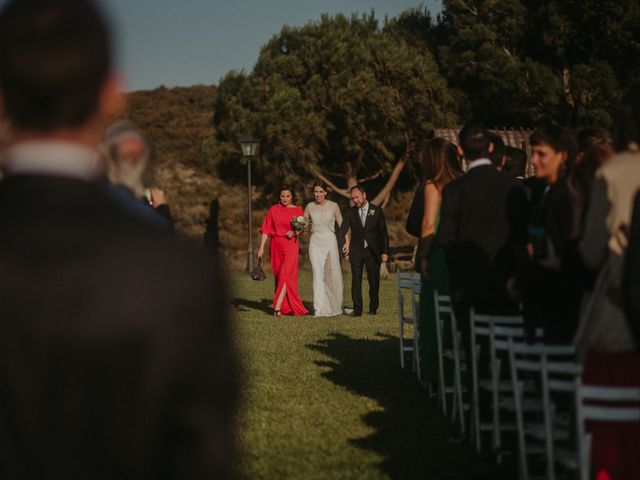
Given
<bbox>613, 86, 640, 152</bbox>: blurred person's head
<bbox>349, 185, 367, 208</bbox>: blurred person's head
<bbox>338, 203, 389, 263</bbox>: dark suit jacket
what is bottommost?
<bbox>338, 203, 389, 263</bbox>: dark suit jacket

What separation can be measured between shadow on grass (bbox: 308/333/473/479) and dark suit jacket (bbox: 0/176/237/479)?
5.48 meters

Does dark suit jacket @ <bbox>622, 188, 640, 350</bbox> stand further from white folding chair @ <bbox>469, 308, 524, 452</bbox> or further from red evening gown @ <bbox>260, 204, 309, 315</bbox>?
red evening gown @ <bbox>260, 204, 309, 315</bbox>

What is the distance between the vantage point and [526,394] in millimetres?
7816

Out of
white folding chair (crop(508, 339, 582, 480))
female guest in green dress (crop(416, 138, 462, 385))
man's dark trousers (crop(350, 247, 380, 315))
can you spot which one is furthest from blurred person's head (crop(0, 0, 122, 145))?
man's dark trousers (crop(350, 247, 380, 315))

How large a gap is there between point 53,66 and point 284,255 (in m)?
19.5

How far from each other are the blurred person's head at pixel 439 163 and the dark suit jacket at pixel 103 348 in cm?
771

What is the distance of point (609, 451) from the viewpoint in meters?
5.04

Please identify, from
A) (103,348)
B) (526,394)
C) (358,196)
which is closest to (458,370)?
(526,394)

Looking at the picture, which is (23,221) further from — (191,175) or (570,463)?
(191,175)

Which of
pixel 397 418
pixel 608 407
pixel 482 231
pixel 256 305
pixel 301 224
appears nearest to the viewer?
pixel 608 407

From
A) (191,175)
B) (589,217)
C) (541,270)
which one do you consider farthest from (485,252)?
(191,175)

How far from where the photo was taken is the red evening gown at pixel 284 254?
69.7ft

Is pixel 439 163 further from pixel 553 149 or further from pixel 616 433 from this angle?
pixel 616 433

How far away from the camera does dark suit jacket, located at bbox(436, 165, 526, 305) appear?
7988 millimetres
